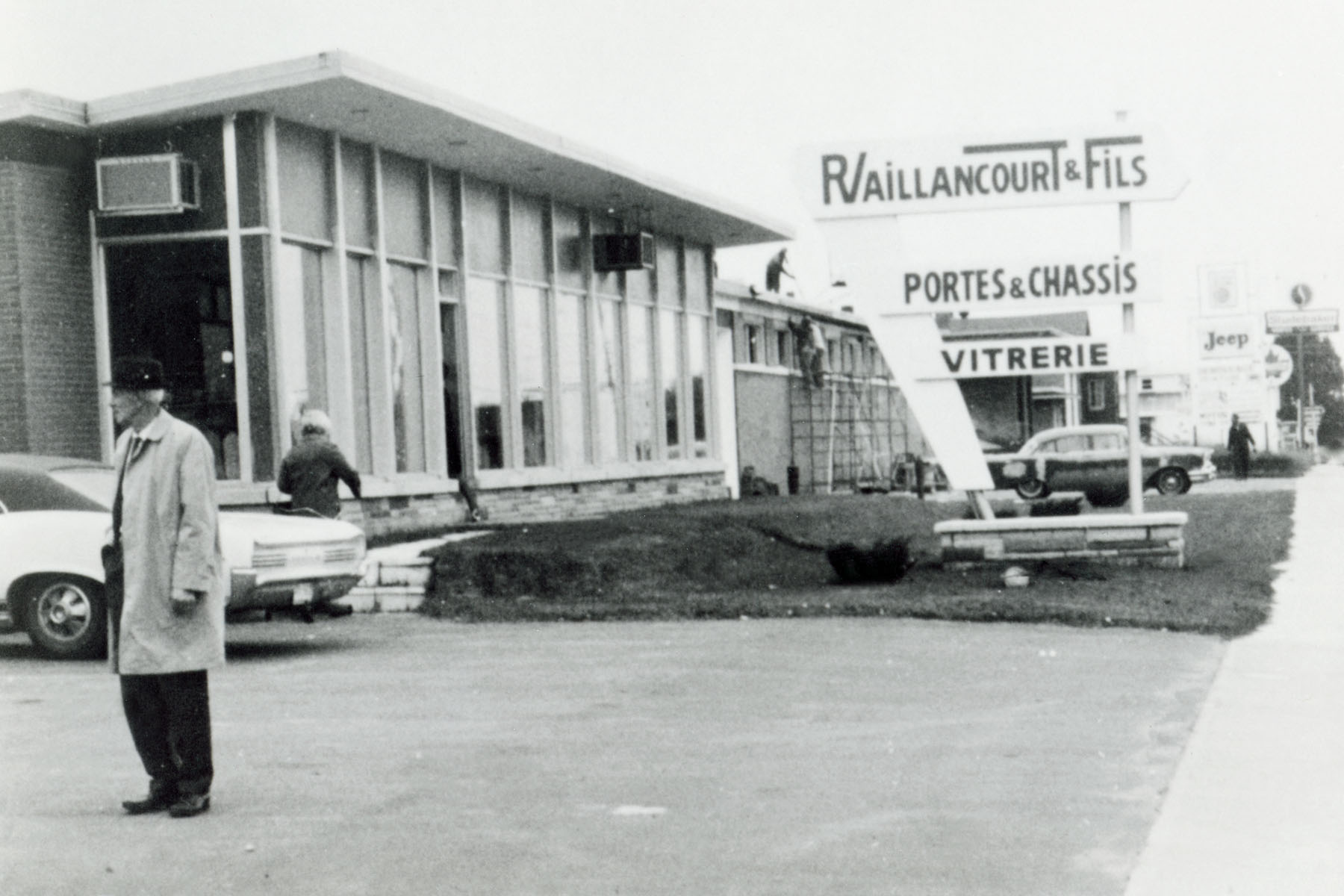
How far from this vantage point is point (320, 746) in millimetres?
8172

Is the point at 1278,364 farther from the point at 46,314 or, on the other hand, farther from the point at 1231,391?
the point at 46,314

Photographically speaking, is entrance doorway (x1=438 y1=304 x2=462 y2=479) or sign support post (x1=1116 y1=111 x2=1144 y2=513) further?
entrance doorway (x1=438 y1=304 x2=462 y2=479)

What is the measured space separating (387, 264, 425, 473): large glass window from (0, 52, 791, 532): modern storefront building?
3 cm

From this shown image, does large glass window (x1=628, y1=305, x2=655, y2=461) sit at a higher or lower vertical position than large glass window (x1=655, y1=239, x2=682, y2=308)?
lower

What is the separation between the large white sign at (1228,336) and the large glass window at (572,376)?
52.0ft

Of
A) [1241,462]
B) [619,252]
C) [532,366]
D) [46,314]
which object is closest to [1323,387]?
[1241,462]

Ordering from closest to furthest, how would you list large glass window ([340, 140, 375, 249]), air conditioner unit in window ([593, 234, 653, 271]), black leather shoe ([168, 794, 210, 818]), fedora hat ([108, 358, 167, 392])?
black leather shoe ([168, 794, 210, 818]) → fedora hat ([108, 358, 167, 392]) → large glass window ([340, 140, 375, 249]) → air conditioner unit in window ([593, 234, 653, 271])

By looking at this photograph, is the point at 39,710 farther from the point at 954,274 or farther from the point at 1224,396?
the point at 1224,396

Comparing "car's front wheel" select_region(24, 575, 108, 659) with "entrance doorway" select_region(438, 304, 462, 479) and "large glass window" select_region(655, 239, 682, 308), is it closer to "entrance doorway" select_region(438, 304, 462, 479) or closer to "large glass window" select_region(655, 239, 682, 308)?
"entrance doorway" select_region(438, 304, 462, 479)

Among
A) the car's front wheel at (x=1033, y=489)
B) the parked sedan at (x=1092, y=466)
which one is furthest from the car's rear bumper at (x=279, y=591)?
the car's front wheel at (x=1033, y=489)

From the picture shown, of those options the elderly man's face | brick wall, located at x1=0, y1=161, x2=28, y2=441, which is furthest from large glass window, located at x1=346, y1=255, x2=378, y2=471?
the elderly man's face

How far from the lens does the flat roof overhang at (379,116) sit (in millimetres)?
15883

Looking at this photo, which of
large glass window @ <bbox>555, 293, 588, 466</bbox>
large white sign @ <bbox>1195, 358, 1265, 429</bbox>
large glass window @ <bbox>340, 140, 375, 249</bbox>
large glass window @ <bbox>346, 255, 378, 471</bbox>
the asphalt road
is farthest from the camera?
large white sign @ <bbox>1195, 358, 1265, 429</bbox>

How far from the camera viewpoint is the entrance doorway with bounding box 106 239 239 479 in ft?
55.8
